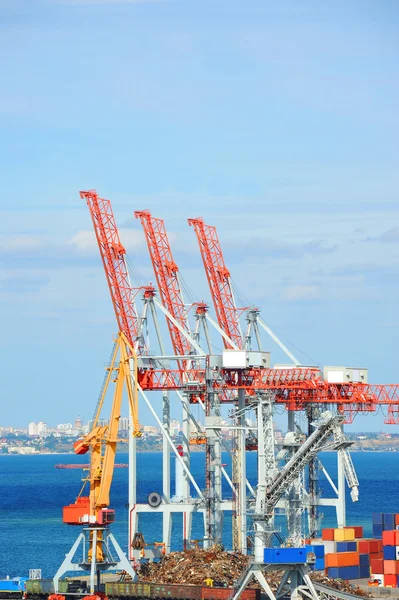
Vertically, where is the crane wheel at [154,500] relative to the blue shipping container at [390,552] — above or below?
above

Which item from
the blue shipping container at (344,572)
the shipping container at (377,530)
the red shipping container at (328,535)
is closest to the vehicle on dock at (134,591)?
the blue shipping container at (344,572)

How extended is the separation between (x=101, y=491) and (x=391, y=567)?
60.6 feet

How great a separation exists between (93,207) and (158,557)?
87.5 feet

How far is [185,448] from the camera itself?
100750 millimetres

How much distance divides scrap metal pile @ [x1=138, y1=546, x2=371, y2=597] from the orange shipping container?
2.54 metres

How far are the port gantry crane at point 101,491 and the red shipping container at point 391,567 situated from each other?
15.6 m

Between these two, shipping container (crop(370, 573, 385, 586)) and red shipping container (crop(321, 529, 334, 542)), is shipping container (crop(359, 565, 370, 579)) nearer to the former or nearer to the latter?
shipping container (crop(370, 573, 385, 586))

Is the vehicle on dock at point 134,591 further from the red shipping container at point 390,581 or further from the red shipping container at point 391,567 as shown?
the red shipping container at point 391,567

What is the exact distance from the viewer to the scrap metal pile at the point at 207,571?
256 ft

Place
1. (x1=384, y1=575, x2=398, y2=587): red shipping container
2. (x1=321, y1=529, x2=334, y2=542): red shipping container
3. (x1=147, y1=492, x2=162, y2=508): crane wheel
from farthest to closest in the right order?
(x1=147, y1=492, x2=162, y2=508): crane wheel < (x1=321, y1=529, x2=334, y2=542): red shipping container < (x1=384, y1=575, x2=398, y2=587): red shipping container

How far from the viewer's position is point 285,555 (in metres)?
70.6

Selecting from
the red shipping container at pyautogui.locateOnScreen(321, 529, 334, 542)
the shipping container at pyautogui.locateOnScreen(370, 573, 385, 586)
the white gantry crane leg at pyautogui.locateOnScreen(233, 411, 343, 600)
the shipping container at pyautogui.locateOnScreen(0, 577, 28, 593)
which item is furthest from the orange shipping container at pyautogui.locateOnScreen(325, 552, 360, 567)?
the shipping container at pyautogui.locateOnScreen(0, 577, 28, 593)

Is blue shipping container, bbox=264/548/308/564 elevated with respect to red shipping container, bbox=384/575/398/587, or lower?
elevated

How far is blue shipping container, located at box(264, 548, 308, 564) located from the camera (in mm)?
70188
